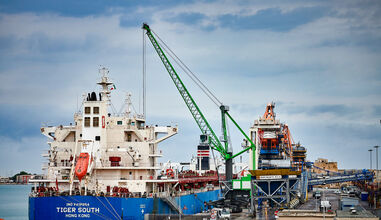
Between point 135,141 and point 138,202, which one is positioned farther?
point 135,141

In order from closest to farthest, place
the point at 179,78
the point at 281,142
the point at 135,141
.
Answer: the point at 135,141 → the point at 179,78 → the point at 281,142

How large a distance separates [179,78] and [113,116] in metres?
20.9

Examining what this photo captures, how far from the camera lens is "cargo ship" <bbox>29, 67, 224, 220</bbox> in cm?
5700

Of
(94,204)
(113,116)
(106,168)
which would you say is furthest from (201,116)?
(94,204)

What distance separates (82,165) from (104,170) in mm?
4706

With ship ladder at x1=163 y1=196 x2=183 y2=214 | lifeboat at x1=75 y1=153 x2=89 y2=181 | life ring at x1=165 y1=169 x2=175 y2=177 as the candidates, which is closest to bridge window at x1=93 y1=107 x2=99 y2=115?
lifeboat at x1=75 y1=153 x2=89 y2=181

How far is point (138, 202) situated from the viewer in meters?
58.8

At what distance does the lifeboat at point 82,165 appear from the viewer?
2292 inches

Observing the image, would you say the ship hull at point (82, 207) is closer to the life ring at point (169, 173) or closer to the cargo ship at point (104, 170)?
the cargo ship at point (104, 170)

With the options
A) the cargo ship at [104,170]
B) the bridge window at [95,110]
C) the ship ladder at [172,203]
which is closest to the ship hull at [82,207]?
the cargo ship at [104,170]

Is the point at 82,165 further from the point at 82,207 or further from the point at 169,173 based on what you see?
the point at 169,173

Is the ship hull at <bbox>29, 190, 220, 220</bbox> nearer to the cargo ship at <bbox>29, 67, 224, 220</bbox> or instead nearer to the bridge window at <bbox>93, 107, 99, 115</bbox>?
the cargo ship at <bbox>29, 67, 224, 220</bbox>

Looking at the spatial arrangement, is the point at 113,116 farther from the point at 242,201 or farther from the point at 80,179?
the point at 242,201

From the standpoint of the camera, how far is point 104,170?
63062 mm
